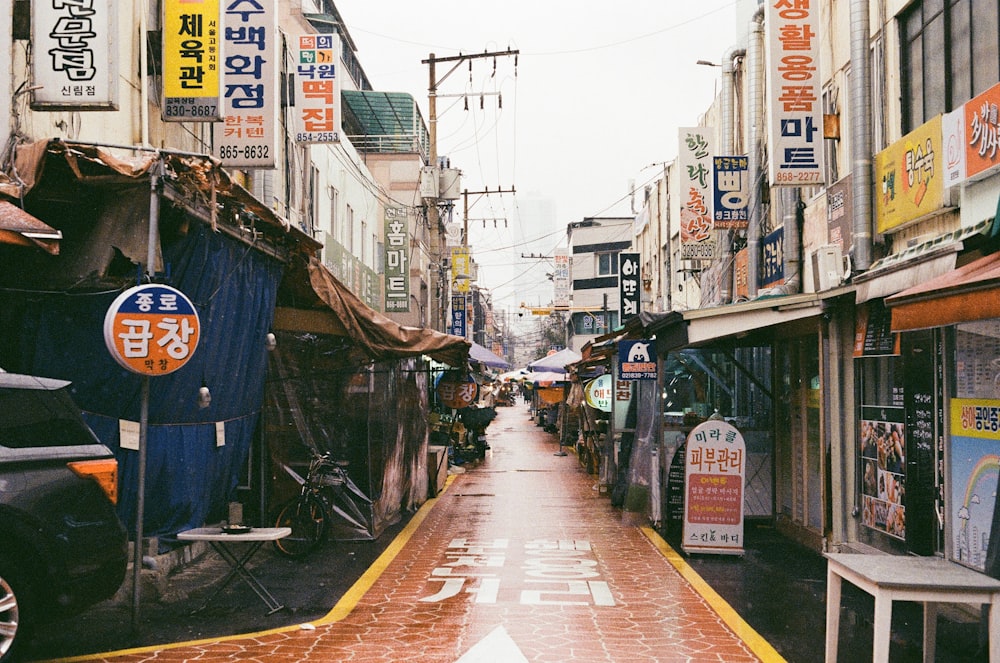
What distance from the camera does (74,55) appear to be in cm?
885

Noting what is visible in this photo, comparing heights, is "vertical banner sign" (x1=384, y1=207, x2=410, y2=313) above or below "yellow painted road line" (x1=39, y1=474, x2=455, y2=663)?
above

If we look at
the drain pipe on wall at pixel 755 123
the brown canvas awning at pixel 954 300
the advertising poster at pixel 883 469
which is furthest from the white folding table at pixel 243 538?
the drain pipe on wall at pixel 755 123

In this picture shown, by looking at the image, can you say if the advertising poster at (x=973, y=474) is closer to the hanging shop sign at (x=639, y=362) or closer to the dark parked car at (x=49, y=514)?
the hanging shop sign at (x=639, y=362)

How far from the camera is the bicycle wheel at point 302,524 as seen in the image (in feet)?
37.8

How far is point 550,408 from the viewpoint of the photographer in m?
45.8

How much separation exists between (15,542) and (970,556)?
301 inches

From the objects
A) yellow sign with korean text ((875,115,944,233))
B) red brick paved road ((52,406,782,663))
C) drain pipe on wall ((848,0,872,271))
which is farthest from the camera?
drain pipe on wall ((848,0,872,271))

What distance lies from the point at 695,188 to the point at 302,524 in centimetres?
1078

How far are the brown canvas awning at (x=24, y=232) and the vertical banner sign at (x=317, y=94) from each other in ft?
28.9

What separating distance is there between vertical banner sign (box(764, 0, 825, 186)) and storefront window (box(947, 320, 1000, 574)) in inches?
159

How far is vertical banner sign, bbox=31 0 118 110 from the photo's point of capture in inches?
345

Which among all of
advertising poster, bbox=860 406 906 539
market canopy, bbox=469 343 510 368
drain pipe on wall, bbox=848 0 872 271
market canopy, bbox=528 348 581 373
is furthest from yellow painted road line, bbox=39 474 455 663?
market canopy, bbox=528 348 581 373

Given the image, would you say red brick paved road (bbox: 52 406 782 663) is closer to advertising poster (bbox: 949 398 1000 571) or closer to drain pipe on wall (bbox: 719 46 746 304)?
advertising poster (bbox: 949 398 1000 571)

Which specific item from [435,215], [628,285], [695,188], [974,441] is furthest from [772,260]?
[435,215]
